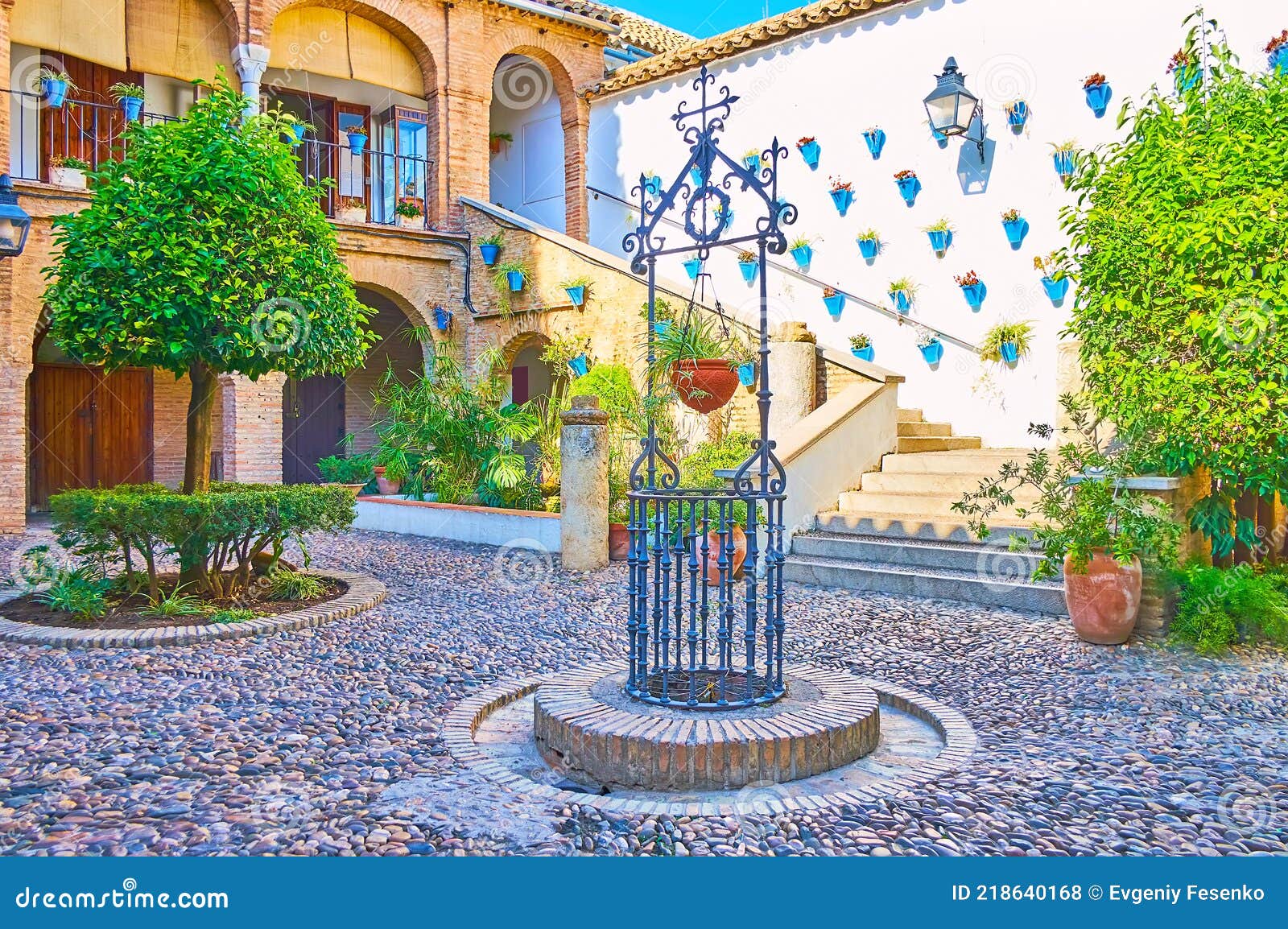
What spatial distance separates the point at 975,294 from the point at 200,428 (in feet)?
23.5

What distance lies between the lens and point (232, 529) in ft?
20.1

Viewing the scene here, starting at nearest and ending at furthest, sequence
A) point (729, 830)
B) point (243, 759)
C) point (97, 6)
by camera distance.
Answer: point (729, 830)
point (243, 759)
point (97, 6)

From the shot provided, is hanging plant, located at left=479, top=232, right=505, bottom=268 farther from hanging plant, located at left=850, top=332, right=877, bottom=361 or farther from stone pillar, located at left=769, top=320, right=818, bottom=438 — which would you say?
stone pillar, located at left=769, top=320, right=818, bottom=438

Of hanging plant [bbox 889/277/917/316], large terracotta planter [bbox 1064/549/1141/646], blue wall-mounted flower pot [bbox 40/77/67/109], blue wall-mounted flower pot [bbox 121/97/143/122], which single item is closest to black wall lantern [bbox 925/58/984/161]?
hanging plant [bbox 889/277/917/316]

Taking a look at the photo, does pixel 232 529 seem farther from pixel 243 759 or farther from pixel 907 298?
pixel 907 298

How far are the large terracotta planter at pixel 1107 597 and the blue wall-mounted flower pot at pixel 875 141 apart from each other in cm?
658

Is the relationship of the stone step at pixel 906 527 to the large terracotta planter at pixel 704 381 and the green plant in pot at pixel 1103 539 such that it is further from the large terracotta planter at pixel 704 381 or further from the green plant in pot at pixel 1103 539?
the large terracotta planter at pixel 704 381

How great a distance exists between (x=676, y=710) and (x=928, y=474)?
5.20 m

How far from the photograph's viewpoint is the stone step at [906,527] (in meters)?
7.18

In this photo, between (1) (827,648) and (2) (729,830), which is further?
(1) (827,648)

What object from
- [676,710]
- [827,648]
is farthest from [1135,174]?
[676,710]

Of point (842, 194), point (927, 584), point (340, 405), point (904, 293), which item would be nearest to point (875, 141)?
point (842, 194)

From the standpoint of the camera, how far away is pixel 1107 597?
533 centimetres

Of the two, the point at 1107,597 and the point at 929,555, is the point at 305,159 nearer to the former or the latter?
the point at 929,555
